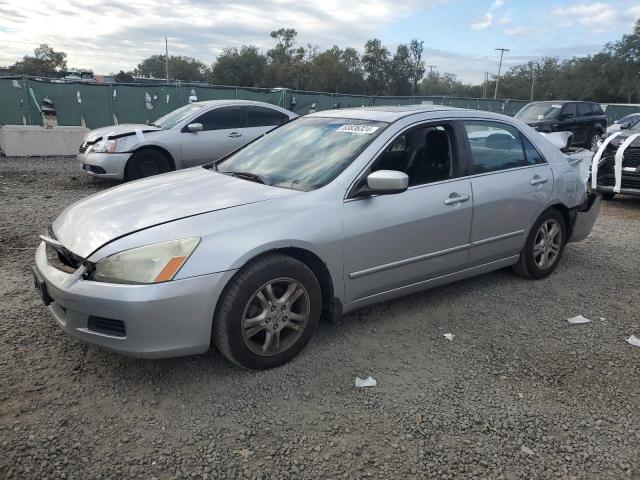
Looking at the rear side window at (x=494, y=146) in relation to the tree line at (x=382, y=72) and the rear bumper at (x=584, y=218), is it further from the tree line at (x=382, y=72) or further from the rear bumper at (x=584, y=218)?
the tree line at (x=382, y=72)

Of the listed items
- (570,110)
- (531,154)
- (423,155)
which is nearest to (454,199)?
(423,155)

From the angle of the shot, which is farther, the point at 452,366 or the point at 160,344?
the point at 452,366

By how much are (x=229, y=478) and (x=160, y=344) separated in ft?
2.68

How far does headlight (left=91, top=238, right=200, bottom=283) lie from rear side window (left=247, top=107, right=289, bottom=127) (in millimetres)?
7175

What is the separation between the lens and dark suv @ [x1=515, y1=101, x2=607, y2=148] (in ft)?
51.5

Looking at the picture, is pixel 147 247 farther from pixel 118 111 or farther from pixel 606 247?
pixel 118 111

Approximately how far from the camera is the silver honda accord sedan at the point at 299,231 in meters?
2.77

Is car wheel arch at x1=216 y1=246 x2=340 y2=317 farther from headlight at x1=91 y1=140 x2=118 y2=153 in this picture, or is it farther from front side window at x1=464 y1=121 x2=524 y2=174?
headlight at x1=91 y1=140 x2=118 y2=153

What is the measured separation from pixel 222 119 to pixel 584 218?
20.9ft

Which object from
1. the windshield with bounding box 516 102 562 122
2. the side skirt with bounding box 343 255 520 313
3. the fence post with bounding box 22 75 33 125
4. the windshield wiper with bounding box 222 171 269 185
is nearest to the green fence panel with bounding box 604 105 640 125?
the windshield with bounding box 516 102 562 122

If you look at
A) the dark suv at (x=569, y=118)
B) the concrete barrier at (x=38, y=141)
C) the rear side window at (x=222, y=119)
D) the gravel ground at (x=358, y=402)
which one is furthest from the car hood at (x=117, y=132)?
the dark suv at (x=569, y=118)

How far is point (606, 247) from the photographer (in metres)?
6.17

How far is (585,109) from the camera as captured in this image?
55.9ft

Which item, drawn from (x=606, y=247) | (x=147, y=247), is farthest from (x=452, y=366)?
(x=606, y=247)
